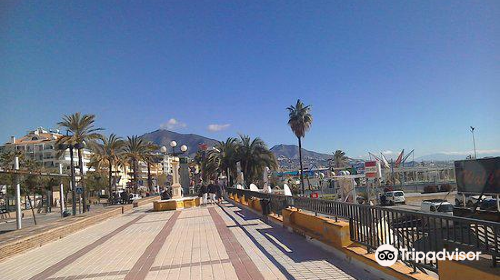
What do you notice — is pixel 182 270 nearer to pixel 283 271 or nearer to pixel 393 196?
pixel 283 271

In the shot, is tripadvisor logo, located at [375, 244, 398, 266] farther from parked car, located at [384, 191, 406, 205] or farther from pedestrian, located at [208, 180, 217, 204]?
parked car, located at [384, 191, 406, 205]

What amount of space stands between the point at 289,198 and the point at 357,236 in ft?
17.0

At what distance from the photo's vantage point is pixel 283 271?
664 cm

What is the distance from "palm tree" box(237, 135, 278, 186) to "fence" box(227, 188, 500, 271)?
3246 centimetres

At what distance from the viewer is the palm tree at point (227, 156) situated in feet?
138

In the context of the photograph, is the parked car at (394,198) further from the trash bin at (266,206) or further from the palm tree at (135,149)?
the palm tree at (135,149)

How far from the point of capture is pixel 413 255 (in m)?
5.16

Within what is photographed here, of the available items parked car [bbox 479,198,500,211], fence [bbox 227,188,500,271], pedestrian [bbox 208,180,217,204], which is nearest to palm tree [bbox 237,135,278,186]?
pedestrian [bbox 208,180,217,204]

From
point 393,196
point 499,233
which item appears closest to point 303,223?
point 499,233

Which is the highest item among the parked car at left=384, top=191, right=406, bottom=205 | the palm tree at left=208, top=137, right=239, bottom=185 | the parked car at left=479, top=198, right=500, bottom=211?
the palm tree at left=208, top=137, right=239, bottom=185

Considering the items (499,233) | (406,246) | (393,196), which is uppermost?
(499,233)

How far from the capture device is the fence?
3.88 meters

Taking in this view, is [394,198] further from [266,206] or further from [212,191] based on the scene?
[266,206]

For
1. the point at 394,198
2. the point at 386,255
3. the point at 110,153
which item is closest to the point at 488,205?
the point at 386,255
